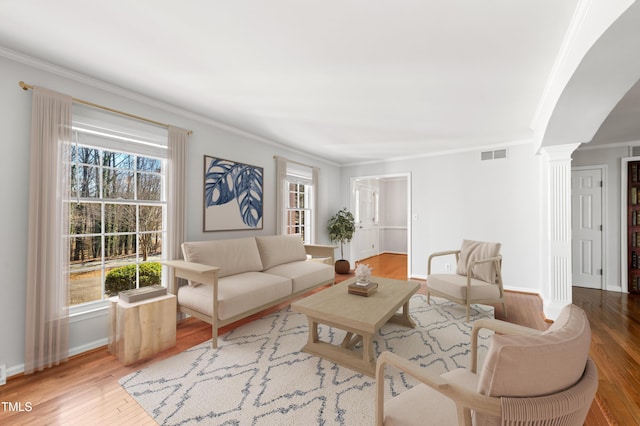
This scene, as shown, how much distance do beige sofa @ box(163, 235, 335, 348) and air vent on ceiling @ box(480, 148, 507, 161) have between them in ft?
10.5

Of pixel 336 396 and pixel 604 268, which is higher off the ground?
pixel 604 268

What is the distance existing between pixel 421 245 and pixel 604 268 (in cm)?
291

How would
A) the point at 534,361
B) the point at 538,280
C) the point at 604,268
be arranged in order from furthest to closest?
the point at 604,268 → the point at 538,280 → the point at 534,361

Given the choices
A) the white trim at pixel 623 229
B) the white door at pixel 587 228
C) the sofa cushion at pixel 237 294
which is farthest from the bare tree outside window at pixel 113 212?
the white trim at pixel 623 229

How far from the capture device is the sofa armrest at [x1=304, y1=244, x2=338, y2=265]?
4480 millimetres

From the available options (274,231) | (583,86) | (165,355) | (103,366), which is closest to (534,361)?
(583,86)

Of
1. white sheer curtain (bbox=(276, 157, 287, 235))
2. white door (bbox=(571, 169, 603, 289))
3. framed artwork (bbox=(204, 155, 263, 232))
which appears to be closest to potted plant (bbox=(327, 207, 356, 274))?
white sheer curtain (bbox=(276, 157, 287, 235))

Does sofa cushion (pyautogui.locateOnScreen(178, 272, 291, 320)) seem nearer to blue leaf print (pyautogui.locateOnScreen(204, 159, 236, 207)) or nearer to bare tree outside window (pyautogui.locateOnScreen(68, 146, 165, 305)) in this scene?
bare tree outside window (pyautogui.locateOnScreen(68, 146, 165, 305))

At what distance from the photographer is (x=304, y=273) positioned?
359 cm

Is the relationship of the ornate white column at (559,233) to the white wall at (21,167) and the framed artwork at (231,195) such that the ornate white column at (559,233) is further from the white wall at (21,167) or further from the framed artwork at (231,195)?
the white wall at (21,167)

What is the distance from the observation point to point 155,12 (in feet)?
5.45

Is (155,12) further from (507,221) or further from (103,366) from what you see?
(507,221)

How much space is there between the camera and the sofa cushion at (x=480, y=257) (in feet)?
10.9

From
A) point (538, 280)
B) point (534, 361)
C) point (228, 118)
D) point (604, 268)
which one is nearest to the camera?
point (534, 361)
